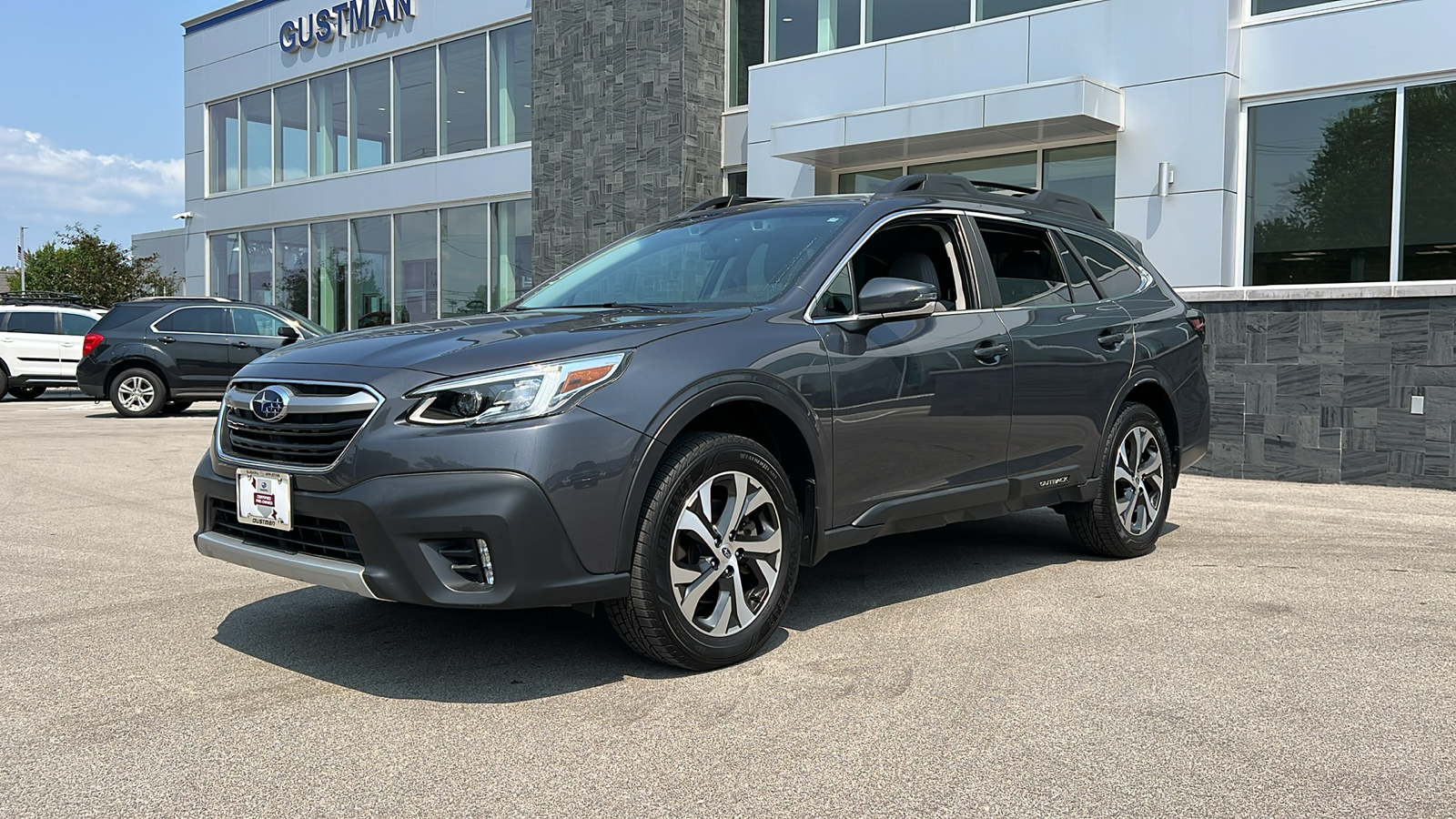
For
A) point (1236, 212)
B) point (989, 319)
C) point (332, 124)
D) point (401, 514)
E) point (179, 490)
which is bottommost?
point (179, 490)

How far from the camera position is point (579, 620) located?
4938 mm

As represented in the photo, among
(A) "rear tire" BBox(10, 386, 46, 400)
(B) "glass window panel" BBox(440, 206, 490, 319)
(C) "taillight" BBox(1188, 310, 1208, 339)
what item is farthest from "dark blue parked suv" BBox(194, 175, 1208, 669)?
(A) "rear tire" BBox(10, 386, 46, 400)

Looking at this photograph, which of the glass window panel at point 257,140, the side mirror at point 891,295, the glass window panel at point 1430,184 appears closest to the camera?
the side mirror at point 891,295

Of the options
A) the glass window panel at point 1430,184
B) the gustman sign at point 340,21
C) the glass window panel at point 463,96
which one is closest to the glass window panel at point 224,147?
the gustman sign at point 340,21

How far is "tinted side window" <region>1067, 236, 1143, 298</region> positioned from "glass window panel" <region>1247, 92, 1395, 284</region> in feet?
18.4

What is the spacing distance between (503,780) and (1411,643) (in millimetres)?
3582

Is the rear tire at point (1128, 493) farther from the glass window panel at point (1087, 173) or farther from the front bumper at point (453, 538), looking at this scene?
the glass window panel at point (1087, 173)

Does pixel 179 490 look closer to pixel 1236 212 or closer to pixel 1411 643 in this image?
pixel 1411 643

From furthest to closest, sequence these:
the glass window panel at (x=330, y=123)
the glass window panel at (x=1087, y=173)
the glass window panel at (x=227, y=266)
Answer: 1. the glass window panel at (x=227, y=266)
2. the glass window panel at (x=330, y=123)
3. the glass window panel at (x=1087, y=173)

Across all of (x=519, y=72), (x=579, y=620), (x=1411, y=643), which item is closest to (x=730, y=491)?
(x=579, y=620)

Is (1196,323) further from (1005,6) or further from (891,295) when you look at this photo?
(1005,6)

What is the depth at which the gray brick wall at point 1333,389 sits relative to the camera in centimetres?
1001

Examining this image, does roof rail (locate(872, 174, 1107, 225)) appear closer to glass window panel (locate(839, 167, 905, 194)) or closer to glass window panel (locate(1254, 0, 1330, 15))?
glass window panel (locate(1254, 0, 1330, 15))

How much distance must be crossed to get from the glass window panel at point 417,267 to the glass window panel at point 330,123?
239cm
